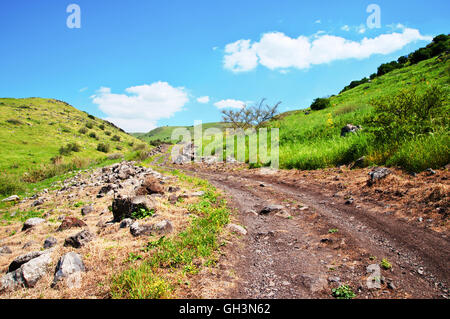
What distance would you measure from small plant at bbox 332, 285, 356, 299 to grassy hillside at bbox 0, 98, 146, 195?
21.7 meters

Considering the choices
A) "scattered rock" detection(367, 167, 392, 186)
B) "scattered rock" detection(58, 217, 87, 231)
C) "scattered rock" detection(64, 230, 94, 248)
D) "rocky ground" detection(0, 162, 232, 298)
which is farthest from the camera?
"scattered rock" detection(367, 167, 392, 186)

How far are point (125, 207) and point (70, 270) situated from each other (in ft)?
8.65

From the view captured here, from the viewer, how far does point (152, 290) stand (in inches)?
111

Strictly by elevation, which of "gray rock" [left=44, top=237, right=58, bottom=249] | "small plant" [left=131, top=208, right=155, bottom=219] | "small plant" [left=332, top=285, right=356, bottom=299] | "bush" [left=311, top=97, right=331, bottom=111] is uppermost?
"bush" [left=311, top=97, right=331, bottom=111]

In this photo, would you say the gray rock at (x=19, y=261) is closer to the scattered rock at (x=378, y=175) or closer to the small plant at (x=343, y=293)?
the small plant at (x=343, y=293)

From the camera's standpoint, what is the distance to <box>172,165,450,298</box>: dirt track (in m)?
2.97

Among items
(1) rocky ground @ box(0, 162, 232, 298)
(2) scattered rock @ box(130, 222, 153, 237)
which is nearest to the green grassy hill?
(1) rocky ground @ box(0, 162, 232, 298)

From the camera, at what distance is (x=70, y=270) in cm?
342

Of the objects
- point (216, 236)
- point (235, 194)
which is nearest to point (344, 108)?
point (235, 194)

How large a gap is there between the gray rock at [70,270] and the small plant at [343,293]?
12.5ft

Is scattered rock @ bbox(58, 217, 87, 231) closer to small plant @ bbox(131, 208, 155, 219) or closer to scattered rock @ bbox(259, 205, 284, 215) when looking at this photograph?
small plant @ bbox(131, 208, 155, 219)

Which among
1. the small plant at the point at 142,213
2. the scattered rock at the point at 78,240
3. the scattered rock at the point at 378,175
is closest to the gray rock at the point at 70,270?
the scattered rock at the point at 78,240
